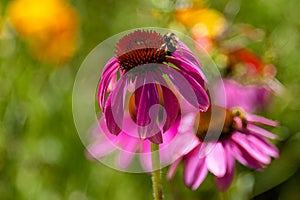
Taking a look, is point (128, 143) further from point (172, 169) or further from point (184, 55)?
point (184, 55)

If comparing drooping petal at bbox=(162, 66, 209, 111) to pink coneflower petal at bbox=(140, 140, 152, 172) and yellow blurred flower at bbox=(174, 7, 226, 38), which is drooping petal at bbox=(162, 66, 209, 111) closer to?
pink coneflower petal at bbox=(140, 140, 152, 172)

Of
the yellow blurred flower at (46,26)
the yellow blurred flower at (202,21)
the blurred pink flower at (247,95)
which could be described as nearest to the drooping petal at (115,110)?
the blurred pink flower at (247,95)

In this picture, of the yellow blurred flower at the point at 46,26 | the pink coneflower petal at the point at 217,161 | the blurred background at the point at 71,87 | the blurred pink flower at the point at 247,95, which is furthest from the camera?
the yellow blurred flower at the point at 46,26

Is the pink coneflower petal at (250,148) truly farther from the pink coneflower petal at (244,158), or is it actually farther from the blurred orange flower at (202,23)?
the blurred orange flower at (202,23)

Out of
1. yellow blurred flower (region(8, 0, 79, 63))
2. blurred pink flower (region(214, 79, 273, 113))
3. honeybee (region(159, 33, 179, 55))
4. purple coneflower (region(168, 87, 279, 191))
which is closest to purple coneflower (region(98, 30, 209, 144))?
honeybee (region(159, 33, 179, 55))

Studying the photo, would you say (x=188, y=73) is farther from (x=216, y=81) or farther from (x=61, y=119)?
(x=61, y=119)
